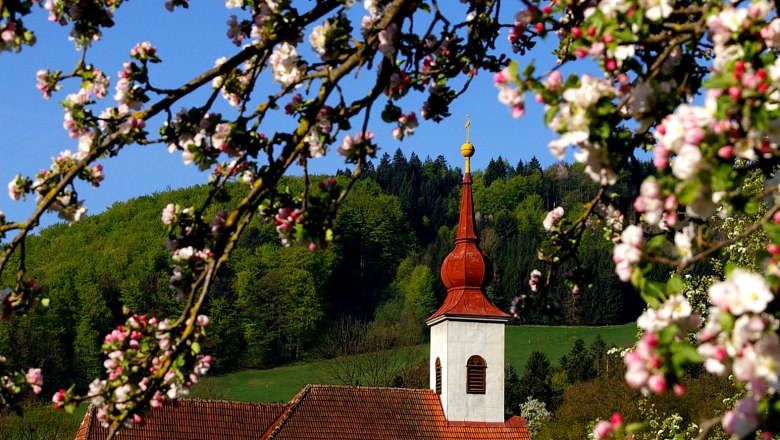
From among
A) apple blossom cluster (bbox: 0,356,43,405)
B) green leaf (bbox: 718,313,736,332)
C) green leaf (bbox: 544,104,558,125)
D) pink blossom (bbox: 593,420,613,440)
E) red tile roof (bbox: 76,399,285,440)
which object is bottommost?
red tile roof (bbox: 76,399,285,440)

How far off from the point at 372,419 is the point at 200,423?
4.24m

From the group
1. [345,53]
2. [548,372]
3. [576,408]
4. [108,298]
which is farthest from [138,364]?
[108,298]

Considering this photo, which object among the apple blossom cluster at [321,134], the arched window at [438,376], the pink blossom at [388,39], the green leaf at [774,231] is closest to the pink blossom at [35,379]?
the apple blossom cluster at [321,134]

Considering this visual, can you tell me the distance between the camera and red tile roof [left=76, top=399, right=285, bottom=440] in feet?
89.7

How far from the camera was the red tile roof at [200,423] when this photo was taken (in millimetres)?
27344

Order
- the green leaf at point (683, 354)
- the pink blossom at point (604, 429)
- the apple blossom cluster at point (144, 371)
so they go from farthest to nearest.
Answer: the apple blossom cluster at point (144, 371)
the pink blossom at point (604, 429)
the green leaf at point (683, 354)

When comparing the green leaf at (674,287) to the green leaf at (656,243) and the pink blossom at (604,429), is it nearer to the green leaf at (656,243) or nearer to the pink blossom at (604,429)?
the green leaf at (656,243)

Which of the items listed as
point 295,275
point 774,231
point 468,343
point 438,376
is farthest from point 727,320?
point 295,275

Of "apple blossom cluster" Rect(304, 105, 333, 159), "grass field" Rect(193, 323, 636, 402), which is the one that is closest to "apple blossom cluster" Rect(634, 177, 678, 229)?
"apple blossom cluster" Rect(304, 105, 333, 159)

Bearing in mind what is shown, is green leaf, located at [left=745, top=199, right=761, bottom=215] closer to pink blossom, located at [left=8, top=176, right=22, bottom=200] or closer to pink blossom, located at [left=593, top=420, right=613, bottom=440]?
pink blossom, located at [left=593, top=420, right=613, bottom=440]

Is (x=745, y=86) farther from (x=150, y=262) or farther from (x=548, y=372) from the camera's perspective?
(x=150, y=262)

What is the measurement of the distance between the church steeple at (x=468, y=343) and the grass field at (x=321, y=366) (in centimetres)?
3343

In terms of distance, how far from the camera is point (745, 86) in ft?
10.8

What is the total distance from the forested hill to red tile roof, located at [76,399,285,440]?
40943 mm
